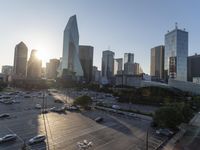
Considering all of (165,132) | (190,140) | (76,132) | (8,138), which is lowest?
(190,140)

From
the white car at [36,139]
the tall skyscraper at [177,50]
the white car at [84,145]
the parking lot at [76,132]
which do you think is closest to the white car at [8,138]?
the parking lot at [76,132]

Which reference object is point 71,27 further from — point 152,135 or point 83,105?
→ point 152,135

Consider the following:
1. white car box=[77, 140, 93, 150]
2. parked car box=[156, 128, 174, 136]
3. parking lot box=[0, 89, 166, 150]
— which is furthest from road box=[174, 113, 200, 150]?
white car box=[77, 140, 93, 150]

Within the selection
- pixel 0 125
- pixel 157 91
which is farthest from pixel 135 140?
pixel 157 91

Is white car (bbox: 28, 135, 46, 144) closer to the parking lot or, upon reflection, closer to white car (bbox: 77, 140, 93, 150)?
the parking lot

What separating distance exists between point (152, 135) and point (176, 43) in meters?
128

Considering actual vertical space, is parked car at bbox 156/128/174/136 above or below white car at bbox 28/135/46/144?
below

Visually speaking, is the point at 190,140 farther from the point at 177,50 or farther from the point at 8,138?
the point at 177,50

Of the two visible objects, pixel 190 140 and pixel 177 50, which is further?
pixel 177 50

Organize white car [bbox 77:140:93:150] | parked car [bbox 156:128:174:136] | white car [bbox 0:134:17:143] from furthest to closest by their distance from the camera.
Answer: parked car [bbox 156:128:174:136] < white car [bbox 0:134:17:143] < white car [bbox 77:140:93:150]

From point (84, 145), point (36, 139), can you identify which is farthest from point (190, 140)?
point (36, 139)

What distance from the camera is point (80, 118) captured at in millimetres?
49500

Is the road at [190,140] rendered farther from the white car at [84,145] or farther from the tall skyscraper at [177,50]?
the tall skyscraper at [177,50]

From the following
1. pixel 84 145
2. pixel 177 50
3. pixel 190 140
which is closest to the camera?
pixel 84 145
